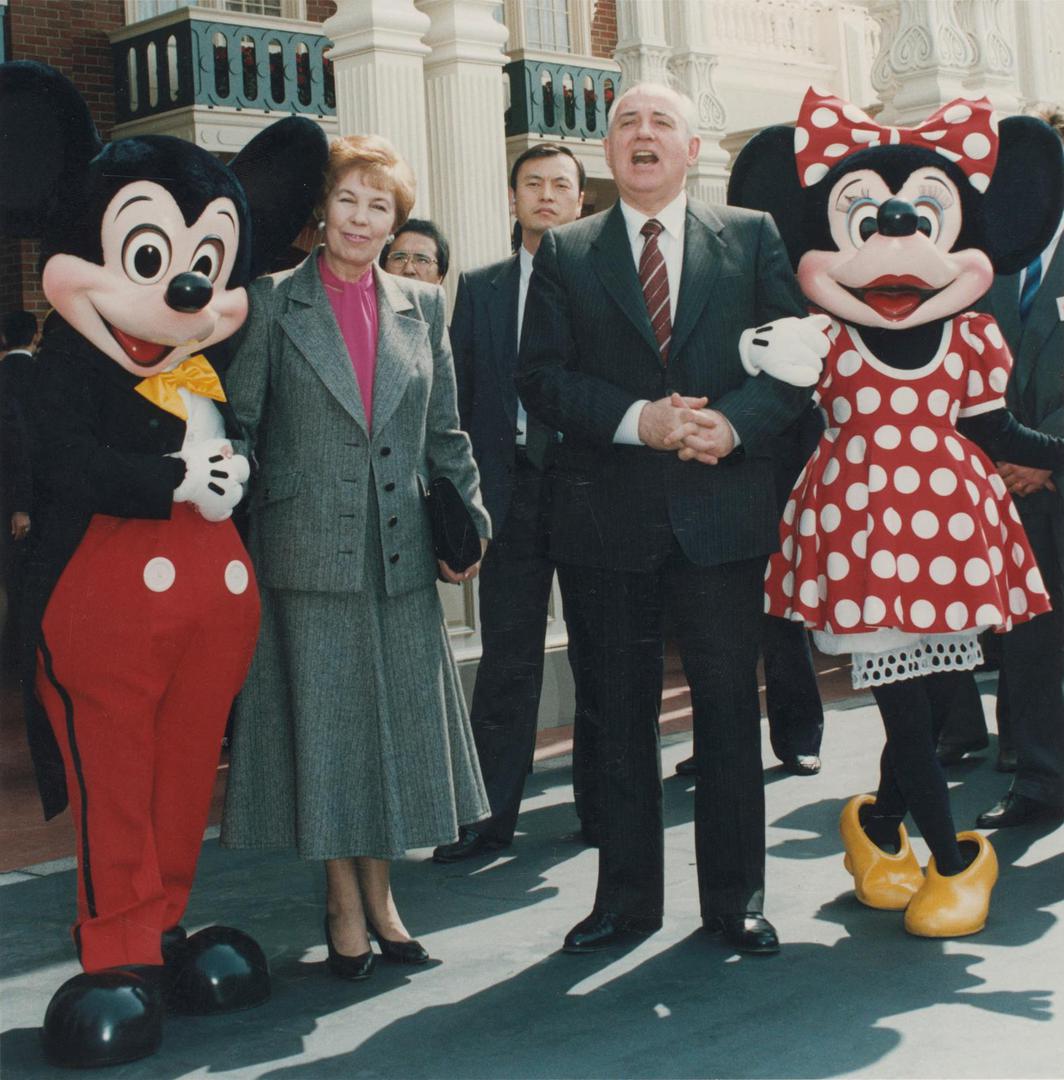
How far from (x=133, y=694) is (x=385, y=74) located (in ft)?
10.9

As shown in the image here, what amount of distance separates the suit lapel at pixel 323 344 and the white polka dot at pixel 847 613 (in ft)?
3.71

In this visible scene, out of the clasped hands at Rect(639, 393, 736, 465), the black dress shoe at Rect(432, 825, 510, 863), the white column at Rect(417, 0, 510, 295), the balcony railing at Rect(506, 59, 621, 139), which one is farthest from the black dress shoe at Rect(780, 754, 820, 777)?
the balcony railing at Rect(506, 59, 621, 139)

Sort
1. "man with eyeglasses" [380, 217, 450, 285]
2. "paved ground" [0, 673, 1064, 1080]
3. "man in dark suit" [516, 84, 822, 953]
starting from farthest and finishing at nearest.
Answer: "man with eyeglasses" [380, 217, 450, 285], "man in dark suit" [516, 84, 822, 953], "paved ground" [0, 673, 1064, 1080]

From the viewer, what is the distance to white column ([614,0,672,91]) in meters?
10.3

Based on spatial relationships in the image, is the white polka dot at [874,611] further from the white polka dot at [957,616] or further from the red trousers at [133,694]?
the red trousers at [133,694]

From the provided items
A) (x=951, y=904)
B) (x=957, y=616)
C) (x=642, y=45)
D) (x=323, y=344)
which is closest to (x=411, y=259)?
(x=323, y=344)

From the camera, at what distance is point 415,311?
A: 394 centimetres

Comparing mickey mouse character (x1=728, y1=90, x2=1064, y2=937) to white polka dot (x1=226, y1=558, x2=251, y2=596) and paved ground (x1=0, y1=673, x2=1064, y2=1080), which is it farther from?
white polka dot (x1=226, y1=558, x2=251, y2=596)

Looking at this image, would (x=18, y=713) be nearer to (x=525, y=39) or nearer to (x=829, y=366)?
(x=829, y=366)

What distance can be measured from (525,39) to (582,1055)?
13.7 meters

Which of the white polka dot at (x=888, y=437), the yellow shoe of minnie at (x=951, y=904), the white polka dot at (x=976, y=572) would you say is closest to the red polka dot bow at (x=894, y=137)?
the white polka dot at (x=888, y=437)

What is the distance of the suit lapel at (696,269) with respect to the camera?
3801mm

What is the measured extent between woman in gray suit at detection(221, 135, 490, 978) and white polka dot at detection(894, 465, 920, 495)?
1.00m

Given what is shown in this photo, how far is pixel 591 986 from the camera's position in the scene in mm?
3625
